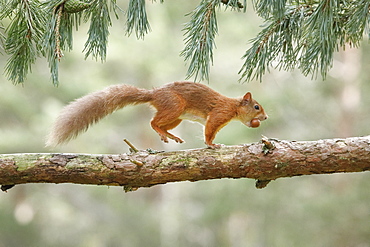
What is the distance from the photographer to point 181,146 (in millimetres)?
11703

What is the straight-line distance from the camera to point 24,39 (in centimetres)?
225

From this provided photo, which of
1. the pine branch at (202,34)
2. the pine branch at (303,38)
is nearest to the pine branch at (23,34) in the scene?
the pine branch at (202,34)

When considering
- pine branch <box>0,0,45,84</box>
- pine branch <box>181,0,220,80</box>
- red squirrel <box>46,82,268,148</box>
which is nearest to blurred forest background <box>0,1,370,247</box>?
red squirrel <box>46,82,268,148</box>

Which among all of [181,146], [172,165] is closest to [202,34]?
[172,165]

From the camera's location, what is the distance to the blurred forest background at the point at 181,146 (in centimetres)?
847

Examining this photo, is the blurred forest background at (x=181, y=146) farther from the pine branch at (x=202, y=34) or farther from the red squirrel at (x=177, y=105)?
the pine branch at (x=202, y=34)

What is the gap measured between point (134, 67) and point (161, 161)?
830 centimetres

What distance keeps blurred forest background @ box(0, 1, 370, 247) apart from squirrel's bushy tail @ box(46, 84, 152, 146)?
4.57 metres

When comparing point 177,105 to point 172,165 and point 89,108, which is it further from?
point 172,165

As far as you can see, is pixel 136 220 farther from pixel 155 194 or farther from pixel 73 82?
pixel 73 82

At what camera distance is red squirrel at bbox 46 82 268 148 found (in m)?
3.05

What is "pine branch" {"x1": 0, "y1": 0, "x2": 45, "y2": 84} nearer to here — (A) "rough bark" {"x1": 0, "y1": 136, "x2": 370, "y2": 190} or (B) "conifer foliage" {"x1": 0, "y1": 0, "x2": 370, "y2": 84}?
(B) "conifer foliage" {"x1": 0, "y1": 0, "x2": 370, "y2": 84}

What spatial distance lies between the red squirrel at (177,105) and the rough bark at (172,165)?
1.34 feet

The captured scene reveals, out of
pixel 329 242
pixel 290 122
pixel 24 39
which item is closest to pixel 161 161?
pixel 24 39
